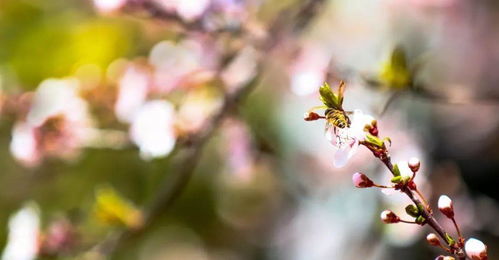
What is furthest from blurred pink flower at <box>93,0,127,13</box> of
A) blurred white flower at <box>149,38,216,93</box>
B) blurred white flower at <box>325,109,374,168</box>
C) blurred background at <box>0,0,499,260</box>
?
blurred white flower at <box>325,109,374,168</box>

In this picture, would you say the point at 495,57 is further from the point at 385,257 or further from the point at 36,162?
the point at 36,162

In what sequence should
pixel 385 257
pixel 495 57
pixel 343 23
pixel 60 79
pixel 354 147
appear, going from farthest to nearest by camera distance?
1. pixel 343 23
2. pixel 495 57
3. pixel 385 257
4. pixel 60 79
5. pixel 354 147

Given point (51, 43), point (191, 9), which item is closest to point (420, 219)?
point (191, 9)

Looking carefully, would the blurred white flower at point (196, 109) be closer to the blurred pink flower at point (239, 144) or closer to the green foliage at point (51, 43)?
the blurred pink flower at point (239, 144)

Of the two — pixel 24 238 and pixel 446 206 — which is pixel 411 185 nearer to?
pixel 446 206

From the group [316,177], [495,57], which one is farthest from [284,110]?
[495,57]

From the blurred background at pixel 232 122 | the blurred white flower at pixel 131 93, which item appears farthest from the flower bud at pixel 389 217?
the blurred white flower at pixel 131 93

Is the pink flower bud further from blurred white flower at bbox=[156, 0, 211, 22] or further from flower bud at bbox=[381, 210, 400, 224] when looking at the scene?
A: blurred white flower at bbox=[156, 0, 211, 22]

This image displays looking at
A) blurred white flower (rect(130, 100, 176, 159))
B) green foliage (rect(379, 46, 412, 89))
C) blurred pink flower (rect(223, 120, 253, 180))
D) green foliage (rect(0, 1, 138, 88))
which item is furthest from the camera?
green foliage (rect(0, 1, 138, 88))
